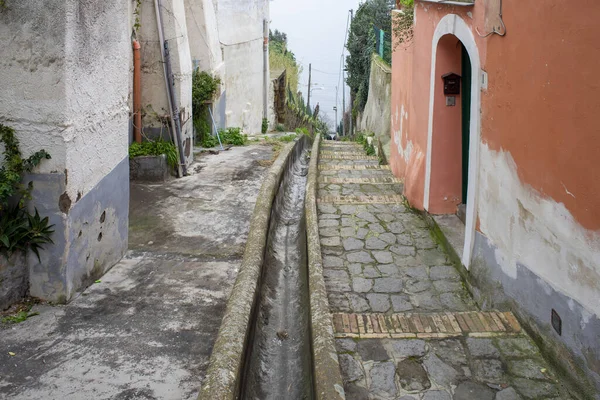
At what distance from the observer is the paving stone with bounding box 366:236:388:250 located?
22.8ft

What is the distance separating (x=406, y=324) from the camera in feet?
16.1

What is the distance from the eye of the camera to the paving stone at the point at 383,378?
403cm

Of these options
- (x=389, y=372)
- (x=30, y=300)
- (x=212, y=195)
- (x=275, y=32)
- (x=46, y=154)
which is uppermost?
(x=275, y=32)

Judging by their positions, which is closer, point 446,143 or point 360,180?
point 446,143

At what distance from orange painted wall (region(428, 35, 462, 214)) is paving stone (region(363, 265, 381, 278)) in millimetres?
1786

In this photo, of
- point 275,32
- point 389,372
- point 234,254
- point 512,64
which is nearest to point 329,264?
point 234,254

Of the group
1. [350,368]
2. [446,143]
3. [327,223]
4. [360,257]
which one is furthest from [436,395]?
[446,143]

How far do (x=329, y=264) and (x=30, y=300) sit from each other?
306cm

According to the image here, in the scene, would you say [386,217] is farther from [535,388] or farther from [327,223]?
[535,388]

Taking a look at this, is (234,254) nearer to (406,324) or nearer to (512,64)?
(406,324)

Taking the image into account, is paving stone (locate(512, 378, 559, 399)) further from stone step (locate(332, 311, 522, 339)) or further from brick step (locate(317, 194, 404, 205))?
brick step (locate(317, 194, 404, 205))

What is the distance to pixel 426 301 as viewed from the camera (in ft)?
18.2

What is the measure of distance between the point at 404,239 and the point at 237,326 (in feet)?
11.1

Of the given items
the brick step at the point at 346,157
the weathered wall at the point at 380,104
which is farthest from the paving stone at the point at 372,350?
the brick step at the point at 346,157
